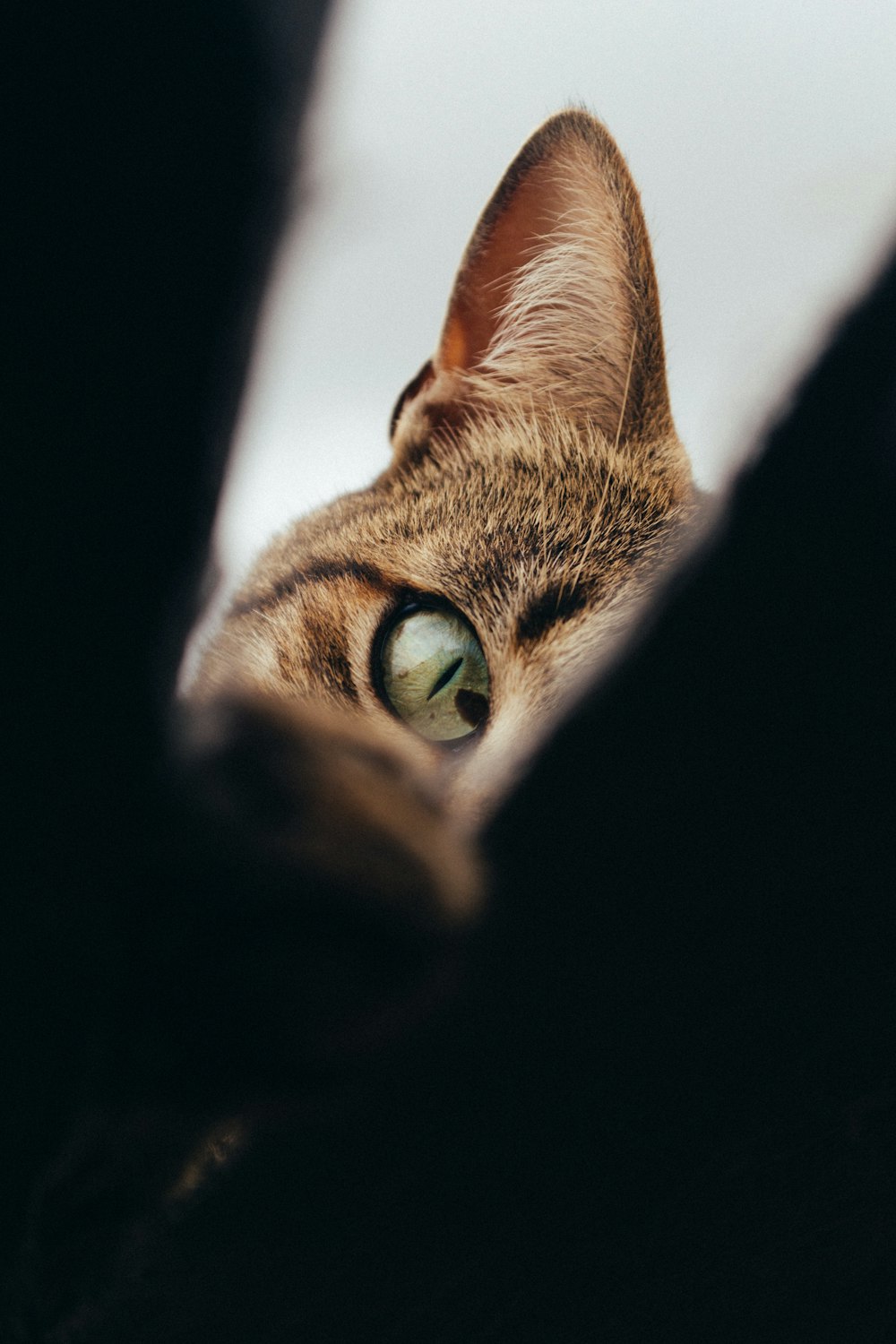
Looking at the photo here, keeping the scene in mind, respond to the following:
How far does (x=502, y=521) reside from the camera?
62cm

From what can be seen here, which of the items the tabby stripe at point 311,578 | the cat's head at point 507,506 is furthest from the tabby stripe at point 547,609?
the tabby stripe at point 311,578

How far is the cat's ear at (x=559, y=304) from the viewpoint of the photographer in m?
0.61

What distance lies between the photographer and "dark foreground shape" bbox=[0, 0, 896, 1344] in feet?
0.95

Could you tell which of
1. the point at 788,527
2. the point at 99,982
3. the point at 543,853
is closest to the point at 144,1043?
the point at 99,982

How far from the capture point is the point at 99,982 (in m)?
0.28

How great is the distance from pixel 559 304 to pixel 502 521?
0.20 meters

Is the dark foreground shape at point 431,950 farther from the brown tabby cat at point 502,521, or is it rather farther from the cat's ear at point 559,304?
the cat's ear at point 559,304

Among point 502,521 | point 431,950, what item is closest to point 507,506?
point 502,521

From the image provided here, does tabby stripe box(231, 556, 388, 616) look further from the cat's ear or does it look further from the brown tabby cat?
the cat's ear

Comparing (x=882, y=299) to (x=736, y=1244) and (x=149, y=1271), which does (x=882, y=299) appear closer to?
(x=736, y=1244)

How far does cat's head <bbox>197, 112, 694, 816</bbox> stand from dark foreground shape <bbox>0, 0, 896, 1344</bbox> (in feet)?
0.49

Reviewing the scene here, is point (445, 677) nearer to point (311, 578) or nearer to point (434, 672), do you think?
point (434, 672)

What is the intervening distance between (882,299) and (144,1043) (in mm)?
378

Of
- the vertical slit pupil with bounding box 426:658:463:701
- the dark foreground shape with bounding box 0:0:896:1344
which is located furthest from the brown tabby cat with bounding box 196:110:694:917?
the dark foreground shape with bounding box 0:0:896:1344
